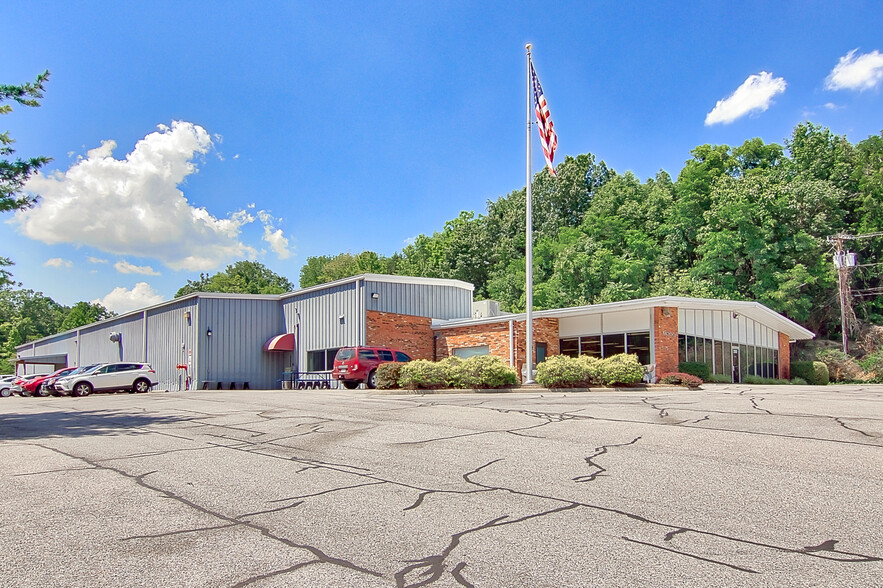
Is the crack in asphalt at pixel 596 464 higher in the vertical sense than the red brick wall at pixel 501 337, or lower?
lower

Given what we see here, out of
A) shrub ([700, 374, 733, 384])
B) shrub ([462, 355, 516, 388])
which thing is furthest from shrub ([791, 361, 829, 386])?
shrub ([462, 355, 516, 388])

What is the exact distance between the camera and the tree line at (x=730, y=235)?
39.9 meters

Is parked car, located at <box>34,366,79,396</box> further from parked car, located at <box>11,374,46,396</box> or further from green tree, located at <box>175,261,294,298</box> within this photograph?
green tree, located at <box>175,261,294,298</box>

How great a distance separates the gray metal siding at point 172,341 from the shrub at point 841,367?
3691 cm

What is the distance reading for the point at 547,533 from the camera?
4969 millimetres

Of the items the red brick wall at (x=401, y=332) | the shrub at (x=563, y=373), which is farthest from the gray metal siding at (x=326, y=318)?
the shrub at (x=563, y=373)

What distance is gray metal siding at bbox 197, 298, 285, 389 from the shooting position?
3300cm

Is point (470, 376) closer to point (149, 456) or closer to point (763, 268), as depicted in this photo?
point (149, 456)

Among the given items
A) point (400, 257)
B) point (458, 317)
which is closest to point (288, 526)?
point (458, 317)

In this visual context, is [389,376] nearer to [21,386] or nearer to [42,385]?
[42,385]

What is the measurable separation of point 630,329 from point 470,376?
9006 mm

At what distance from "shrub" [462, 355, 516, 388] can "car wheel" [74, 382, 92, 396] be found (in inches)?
701

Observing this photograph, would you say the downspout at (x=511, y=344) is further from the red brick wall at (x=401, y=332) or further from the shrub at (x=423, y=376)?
the shrub at (x=423, y=376)

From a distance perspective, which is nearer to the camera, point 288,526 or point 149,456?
point 288,526
